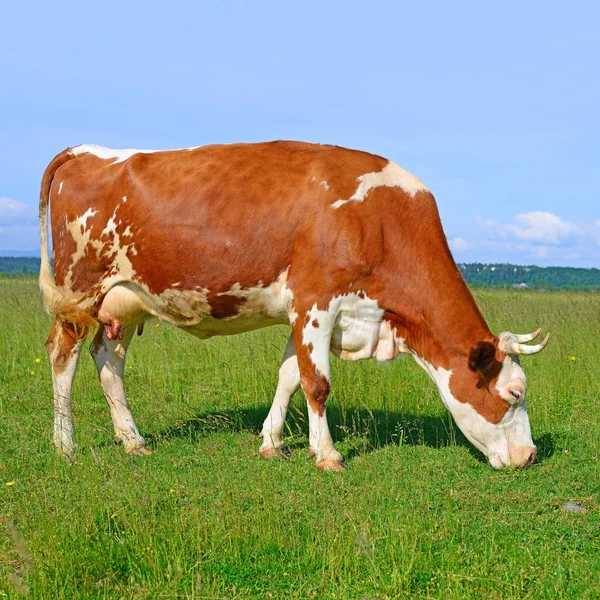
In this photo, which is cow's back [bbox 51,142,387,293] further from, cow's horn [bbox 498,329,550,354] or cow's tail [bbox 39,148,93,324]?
cow's horn [bbox 498,329,550,354]

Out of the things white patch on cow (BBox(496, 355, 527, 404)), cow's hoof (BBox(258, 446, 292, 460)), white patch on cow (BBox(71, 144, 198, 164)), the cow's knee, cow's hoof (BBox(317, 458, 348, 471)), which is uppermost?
white patch on cow (BBox(71, 144, 198, 164))

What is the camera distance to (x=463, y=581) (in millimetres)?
4793

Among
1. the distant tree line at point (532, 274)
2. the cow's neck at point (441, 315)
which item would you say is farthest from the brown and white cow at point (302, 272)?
the distant tree line at point (532, 274)

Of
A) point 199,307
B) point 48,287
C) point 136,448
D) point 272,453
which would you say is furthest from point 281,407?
point 48,287

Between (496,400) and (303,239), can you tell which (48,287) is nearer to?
(303,239)

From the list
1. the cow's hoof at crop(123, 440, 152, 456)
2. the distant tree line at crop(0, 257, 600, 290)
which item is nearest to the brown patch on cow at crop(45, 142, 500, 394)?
the cow's hoof at crop(123, 440, 152, 456)

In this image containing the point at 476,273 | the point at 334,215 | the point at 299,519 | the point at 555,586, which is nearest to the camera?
the point at 555,586

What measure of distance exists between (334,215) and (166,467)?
99.3 inches

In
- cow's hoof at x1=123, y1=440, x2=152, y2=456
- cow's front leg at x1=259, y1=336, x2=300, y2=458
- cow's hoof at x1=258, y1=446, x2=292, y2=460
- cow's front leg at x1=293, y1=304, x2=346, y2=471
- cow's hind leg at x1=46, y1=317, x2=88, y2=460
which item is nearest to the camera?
cow's front leg at x1=293, y1=304, x2=346, y2=471

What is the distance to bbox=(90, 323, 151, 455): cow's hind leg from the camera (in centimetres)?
807

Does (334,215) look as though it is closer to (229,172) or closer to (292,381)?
(229,172)

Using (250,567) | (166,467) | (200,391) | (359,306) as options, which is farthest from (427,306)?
(200,391)

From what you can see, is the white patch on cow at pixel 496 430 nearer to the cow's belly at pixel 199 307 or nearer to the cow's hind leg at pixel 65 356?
the cow's belly at pixel 199 307

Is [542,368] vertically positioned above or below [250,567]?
above
